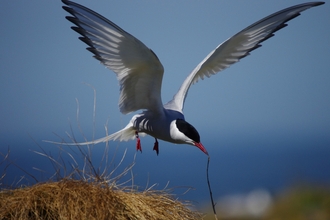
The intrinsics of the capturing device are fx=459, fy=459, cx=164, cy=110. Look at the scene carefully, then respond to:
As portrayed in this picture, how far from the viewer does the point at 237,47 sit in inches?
233

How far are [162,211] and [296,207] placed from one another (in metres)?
3.89

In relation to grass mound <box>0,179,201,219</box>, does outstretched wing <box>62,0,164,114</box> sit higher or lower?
higher

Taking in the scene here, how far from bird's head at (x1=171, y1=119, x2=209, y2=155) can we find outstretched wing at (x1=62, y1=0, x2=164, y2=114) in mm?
409

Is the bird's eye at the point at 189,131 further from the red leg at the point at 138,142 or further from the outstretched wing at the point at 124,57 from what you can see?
the red leg at the point at 138,142

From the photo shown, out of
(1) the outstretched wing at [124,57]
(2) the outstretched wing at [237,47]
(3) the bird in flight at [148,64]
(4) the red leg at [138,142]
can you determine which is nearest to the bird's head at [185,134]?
(3) the bird in flight at [148,64]

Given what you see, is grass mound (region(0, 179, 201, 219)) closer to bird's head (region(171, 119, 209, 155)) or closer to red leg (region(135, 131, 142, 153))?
bird's head (region(171, 119, 209, 155))

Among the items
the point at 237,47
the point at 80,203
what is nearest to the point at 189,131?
the point at 237,47

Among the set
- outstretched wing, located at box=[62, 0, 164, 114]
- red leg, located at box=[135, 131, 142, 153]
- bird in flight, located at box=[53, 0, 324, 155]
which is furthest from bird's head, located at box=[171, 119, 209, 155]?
red leg, located at box=[135, 131, 142, 153]

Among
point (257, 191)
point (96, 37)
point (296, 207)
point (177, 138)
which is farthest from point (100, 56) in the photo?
point (257, 191)

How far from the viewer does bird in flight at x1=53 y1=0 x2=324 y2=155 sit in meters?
4.31

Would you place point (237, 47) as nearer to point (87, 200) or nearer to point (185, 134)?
point (185, 134)

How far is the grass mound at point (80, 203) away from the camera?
3.16m

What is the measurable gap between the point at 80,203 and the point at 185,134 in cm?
182

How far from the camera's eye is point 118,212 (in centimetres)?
332
